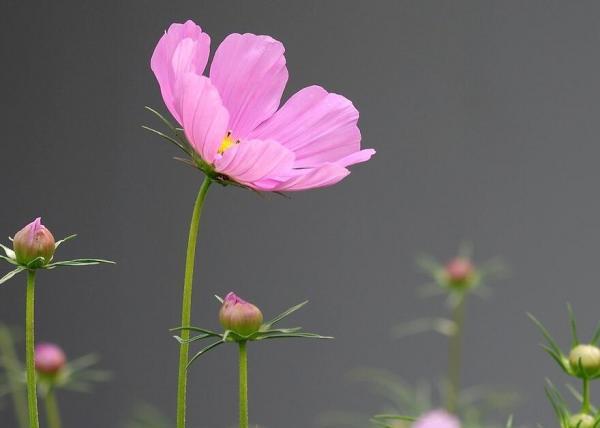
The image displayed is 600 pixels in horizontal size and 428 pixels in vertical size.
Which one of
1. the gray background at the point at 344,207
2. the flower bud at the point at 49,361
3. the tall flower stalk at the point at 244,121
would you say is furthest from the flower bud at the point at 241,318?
the gray background at the point at 344,207

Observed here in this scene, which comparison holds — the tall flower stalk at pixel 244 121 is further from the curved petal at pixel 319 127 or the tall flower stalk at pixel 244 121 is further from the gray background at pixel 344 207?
the gray background at pixel 344 207

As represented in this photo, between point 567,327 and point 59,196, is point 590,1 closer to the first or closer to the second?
point 567,327

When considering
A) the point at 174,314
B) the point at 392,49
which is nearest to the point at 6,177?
the point at 174,314

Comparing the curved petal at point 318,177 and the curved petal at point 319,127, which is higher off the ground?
the curved petal at point 319,127

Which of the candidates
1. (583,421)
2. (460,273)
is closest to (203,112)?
(583,421)

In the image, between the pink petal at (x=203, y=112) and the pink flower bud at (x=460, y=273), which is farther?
the pink flower bud at (x=460, y=273)

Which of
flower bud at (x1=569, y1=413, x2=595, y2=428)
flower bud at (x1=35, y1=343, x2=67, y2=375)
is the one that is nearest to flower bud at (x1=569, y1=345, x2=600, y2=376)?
flower bud at (x1=569, y1=413, x2=595, y2=428)
